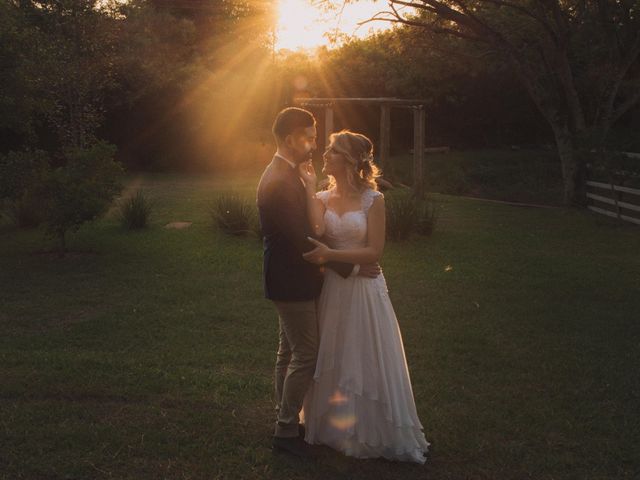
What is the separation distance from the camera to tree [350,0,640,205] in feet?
56.1

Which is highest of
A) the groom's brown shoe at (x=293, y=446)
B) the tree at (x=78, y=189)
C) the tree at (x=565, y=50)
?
the tree at (x=565, y=50)

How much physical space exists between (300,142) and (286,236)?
1.74 feet

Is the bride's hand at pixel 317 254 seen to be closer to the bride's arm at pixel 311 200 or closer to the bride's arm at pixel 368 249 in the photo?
the bride's arm at pixel 368 249

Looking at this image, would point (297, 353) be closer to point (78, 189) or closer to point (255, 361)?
point (255, 361)

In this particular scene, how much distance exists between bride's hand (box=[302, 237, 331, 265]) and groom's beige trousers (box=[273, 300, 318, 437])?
266 millimetres

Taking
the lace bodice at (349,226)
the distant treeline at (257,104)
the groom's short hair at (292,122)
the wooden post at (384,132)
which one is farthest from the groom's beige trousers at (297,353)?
the distant treeline at (257,104)

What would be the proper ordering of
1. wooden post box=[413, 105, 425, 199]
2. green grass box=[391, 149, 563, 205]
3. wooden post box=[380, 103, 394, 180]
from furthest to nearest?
green grass box=[391, 149, 563, 205] → wooden post box=[380, 103, 394, 180] → wooden post box=[413, 105, 425, 199]

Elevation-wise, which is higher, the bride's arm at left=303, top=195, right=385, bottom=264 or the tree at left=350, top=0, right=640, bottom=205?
the tree at left=350, top=0, right=640, bottom=205

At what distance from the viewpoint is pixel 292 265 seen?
4.12 m

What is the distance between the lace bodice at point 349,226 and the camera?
167 inches

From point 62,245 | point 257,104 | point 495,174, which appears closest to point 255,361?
point 62,245

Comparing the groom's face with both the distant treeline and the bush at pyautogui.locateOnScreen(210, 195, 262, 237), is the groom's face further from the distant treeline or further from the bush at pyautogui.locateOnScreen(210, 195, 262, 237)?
the distant treeline

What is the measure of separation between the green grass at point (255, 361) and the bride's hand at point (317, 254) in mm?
1227

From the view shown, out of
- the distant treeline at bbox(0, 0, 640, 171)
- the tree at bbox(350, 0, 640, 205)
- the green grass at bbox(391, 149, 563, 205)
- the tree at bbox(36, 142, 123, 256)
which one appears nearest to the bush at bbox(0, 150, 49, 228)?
the tree at bbox(36, 142, 123, 256)
